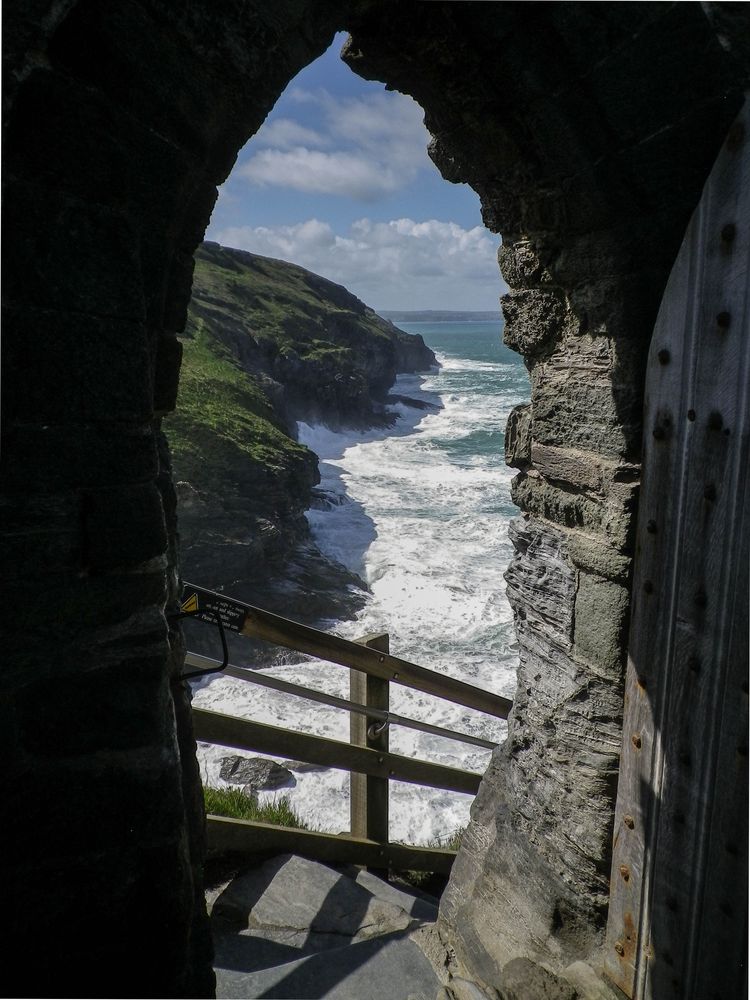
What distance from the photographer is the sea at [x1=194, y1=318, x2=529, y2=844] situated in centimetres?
842

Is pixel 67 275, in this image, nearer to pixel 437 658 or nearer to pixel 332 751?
pixel 332 751

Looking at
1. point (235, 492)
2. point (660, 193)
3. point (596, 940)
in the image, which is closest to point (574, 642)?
point (596, 940)

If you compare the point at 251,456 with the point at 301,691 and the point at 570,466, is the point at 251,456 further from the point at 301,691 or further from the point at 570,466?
the point at 570,466

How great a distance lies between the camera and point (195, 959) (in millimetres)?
1634

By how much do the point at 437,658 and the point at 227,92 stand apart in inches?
464

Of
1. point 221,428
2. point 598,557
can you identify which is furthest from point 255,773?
point 221,428

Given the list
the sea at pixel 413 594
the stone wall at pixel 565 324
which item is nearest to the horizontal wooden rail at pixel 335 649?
the stone wall at pixel 565 324

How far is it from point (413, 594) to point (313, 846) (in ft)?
39.6

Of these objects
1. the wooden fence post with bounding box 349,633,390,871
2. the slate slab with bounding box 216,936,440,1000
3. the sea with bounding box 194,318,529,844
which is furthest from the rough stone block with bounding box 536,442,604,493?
the sea with bounding box 194,318,529,844

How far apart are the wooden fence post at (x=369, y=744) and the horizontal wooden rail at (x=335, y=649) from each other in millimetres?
91

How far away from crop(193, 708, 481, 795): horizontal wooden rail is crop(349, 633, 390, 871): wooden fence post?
0.23 feet

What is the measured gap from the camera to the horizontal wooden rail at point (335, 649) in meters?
2.24

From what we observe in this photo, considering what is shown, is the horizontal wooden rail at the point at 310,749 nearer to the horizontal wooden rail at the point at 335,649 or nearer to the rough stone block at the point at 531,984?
the horizontal wooden rail at the point at 335,649

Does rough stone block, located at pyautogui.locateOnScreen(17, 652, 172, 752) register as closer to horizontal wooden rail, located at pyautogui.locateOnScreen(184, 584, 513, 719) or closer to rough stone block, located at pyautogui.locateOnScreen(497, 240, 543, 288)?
horizontal wooden rail, located at pyautogui.locateOnScreen(184, 584, 513, 719)
